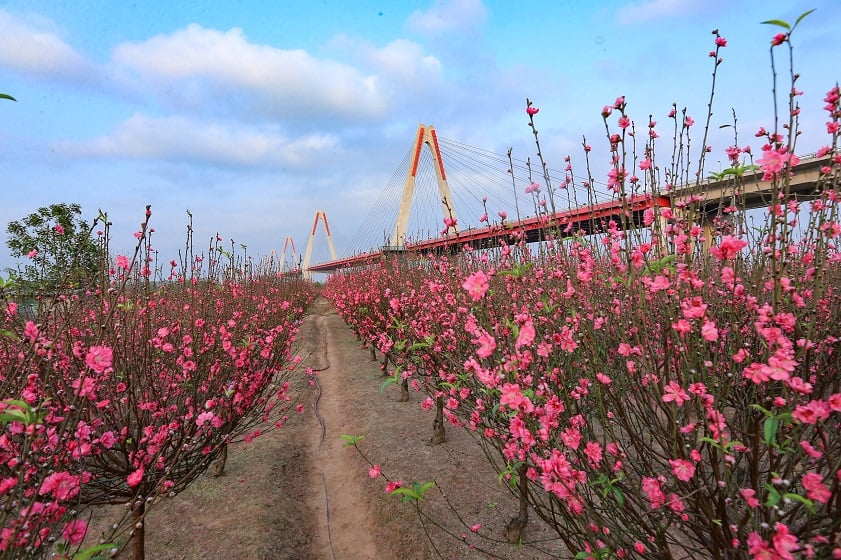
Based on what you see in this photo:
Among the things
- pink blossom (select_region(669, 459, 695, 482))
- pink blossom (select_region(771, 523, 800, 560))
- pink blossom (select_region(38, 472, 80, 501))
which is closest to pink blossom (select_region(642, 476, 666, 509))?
pink blossom (select_region(669, 459, 695, 482))

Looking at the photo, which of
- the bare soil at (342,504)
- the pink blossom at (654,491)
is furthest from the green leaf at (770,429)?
the bare soil at (342,504)

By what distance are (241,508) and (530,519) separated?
10.6ft

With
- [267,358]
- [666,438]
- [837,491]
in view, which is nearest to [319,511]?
[267,358]

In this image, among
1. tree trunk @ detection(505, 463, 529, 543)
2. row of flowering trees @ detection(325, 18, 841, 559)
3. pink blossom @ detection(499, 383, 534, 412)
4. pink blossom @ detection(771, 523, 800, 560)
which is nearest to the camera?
pink blossom @ detection(771, 523, 800, 560)

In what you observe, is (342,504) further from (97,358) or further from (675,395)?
(675,395)

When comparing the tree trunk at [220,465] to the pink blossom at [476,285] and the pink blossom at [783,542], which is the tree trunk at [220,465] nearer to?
the pink blossom at [476,285]

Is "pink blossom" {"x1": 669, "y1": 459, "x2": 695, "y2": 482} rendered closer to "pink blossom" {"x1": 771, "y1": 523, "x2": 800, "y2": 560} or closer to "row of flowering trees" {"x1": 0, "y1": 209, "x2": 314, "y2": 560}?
"pink blossom" {"x1": 771, "y1": 523, "x2": 800, "y2": 560}

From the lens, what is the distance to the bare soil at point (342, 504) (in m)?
3.93

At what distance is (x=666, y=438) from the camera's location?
1829mm

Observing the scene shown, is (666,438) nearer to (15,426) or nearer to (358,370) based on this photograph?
(15,426)

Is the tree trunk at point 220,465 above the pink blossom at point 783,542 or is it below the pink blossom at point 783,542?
below

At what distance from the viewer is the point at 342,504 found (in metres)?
4.96

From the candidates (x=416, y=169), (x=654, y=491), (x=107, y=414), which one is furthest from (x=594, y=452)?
(x=416, y=169)

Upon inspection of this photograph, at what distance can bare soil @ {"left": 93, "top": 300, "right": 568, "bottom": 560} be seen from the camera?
3.93 meters
